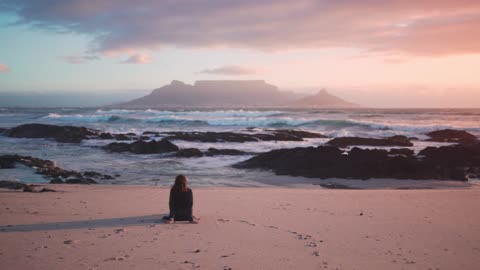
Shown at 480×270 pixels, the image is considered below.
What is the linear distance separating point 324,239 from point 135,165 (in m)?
12.1

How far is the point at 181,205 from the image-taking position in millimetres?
5953

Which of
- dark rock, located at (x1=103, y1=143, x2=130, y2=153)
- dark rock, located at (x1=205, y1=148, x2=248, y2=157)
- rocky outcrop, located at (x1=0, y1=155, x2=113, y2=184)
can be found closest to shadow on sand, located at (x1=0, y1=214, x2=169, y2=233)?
rocky outcrop, located at (x1=0, y1=155, x2=113, y2=184)

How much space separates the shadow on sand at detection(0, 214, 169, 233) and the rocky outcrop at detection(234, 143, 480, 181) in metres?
8.42

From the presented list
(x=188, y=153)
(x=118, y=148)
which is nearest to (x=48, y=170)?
(x=188, y=153)

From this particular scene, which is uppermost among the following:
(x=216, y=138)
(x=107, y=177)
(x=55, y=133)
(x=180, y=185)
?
(x=180, y=185)

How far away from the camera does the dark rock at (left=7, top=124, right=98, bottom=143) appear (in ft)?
86.3

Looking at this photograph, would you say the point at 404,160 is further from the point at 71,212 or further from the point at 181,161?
the point at 71,212

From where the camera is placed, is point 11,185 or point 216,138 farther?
point 216,138

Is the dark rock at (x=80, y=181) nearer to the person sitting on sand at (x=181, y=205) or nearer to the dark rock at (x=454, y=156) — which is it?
the person sitting on sand at (x=181, y=205)

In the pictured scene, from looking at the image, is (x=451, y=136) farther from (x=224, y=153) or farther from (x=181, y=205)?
(x=181, y=205)

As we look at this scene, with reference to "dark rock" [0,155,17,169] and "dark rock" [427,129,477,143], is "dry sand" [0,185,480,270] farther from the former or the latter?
"dark rock" [427,129,477,143]

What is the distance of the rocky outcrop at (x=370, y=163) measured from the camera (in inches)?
516

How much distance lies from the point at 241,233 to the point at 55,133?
27.0 meters

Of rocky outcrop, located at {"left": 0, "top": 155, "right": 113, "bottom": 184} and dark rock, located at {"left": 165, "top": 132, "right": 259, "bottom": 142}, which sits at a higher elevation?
dark rock, located at {"left": 165, "top": 132, "right": 259, "bottom": 142}
